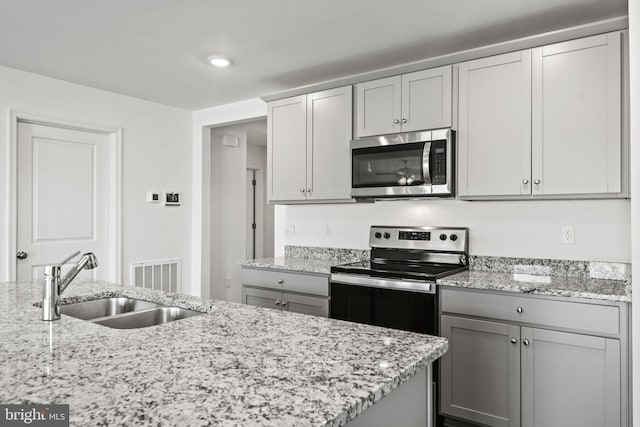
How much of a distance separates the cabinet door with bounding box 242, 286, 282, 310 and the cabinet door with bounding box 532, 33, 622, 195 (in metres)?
1.87

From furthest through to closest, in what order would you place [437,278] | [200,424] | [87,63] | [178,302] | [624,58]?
[87,63] < [437,278] < [624,58] < [178,302] < [200,424]

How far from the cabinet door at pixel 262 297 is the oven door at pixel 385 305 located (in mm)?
514

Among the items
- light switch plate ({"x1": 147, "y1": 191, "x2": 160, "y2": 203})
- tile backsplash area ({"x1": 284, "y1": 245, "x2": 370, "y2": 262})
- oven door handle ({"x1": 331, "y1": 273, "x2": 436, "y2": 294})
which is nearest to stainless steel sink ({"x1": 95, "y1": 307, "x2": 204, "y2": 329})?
oven door handle ({"x1": 331, "y1": 273, "x2": 436, "y2": 294})

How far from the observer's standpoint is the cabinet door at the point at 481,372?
2.28 m

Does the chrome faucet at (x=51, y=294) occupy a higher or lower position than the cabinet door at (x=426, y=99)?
lower

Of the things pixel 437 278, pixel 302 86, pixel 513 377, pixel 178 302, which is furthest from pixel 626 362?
pixel 302 86

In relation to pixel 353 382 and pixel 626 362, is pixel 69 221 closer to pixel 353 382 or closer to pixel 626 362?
pixel 353 382

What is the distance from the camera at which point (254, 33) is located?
2.64 metres

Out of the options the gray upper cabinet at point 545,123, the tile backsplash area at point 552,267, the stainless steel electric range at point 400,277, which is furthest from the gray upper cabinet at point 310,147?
the tile backsplash area at point 552,267

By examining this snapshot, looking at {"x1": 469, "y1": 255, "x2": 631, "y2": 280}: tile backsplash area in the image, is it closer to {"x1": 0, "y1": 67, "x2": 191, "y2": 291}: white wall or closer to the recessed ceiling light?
the recessed ceiling light

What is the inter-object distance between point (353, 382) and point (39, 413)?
60 cm

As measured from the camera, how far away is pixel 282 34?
2.65m

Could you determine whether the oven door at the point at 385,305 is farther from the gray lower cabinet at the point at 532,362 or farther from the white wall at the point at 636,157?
the white wall at the point at 636,157

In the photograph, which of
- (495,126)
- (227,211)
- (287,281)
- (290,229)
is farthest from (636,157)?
(227,211)
